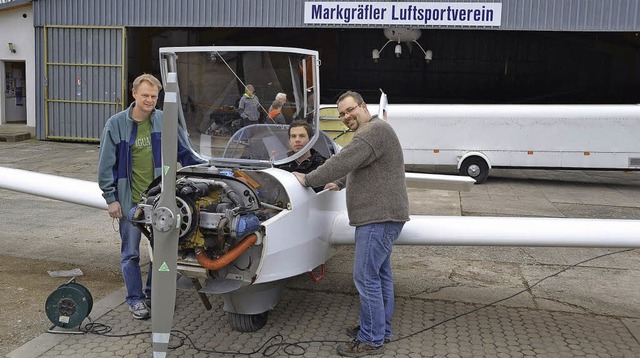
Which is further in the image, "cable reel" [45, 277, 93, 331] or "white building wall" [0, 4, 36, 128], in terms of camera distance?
"white building wall" [0, 4, 36, 128]

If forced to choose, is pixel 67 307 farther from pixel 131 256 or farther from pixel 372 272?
pixel 372 272

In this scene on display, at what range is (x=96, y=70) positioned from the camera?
1853 centimetres

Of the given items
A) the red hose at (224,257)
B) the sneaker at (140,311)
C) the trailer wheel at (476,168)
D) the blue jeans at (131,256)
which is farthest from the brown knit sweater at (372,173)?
the trailer wheel at (476,168)

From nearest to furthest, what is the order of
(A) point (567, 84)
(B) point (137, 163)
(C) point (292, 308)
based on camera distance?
(B) point (137, 163) < (C) point (292, 308) < (A) point (567, 84)

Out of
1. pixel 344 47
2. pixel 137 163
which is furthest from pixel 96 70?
pixel 137 163

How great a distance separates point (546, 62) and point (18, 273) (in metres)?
22.2

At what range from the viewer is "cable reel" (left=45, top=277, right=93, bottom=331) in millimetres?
4727

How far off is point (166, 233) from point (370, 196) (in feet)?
4.66

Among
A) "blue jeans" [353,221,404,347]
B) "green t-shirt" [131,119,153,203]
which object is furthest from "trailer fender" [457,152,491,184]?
"green t-shirt" [131,119,153,203]

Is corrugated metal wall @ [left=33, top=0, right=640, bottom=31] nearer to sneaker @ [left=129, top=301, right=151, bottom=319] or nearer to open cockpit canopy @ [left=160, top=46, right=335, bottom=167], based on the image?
open cockpit canopy @ [left=160, top=46, right=335, bottom=167]

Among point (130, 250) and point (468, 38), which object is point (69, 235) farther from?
point (468, 38)

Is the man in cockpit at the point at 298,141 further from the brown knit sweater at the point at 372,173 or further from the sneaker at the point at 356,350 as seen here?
the sneaker at the point at 356,350

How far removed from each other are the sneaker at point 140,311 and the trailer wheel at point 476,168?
390 inches

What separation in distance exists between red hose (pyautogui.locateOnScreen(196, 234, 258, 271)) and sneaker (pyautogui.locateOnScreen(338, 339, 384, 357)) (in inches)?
43.6
